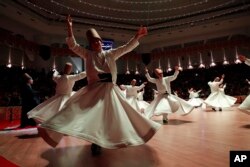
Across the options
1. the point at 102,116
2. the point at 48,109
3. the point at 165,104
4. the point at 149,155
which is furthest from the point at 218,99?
the point at 102,116

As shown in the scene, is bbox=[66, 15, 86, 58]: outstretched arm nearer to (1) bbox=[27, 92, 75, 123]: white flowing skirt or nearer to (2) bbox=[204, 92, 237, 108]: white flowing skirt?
(1) bbox=[27, 92, 75, 123]: white flowing skirt

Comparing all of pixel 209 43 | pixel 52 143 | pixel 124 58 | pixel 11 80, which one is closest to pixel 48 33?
pixel 11 80

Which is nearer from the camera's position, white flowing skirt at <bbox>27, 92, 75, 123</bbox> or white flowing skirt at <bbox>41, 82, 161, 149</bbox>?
white flowing skirt at <bbox>41, 82, 161, 149</bbox>

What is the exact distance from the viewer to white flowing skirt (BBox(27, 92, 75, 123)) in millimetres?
4723

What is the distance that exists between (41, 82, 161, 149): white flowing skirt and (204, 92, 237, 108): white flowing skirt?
26.0ft

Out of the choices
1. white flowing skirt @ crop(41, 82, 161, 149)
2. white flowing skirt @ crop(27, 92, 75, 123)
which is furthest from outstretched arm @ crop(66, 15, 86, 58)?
white flowing skirt @ crop(27, 92, 75, 123)

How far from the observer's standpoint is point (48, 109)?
4.88 m

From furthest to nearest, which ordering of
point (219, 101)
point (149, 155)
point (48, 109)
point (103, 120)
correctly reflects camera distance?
point (219, 101) → point (48, 109) → point (149, 155) → point (103, 120)

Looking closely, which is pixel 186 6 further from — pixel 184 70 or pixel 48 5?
pixel 48 5

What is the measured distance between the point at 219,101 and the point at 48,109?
25.5 ft

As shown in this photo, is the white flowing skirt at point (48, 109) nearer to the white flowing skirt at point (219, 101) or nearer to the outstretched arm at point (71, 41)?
the outstretched arm at point (71, 41)

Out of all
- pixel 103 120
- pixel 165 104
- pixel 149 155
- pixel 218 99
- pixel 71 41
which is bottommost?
pixel 149 155

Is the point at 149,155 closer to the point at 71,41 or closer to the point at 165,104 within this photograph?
the point at 71,41

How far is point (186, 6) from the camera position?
16703 millimetres
